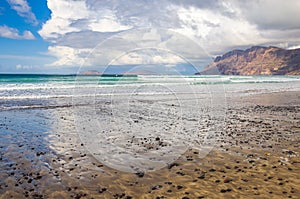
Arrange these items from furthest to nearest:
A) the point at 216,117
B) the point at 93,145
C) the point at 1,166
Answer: the point at 216,117
the point at 93,145
the point at 1,166

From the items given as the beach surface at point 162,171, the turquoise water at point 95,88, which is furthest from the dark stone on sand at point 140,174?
the turquoise water at point 95,88

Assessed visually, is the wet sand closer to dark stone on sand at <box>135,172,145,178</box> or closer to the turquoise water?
dark stone on sand at <box>135,172,145,178</box>

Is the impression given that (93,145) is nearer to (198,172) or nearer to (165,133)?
(165,133)

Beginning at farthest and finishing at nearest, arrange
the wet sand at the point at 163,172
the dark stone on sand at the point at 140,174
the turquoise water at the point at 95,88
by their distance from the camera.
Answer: the turquoise water at the point at 95,88 < the dark stone on sand at the point at 140,174 < the wet sand at the point at 163,172

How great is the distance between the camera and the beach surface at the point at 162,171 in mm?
5559

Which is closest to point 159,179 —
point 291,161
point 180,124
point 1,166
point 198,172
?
point 198,172

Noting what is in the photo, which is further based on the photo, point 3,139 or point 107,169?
point 3,139

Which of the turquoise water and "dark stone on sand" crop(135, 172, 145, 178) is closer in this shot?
"dark stone on sand" crop(135, 172, 145, 178)

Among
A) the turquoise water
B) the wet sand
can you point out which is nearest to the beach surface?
the wet sand

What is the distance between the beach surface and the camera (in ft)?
18.2

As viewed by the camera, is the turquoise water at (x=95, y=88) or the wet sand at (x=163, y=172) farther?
the turquoise water at (x=95, y=88)

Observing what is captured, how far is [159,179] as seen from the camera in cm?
625

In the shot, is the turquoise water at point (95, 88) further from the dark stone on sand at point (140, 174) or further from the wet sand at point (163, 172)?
the dark stone on sand at point (140, 174)

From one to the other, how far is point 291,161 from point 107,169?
17.2ft
